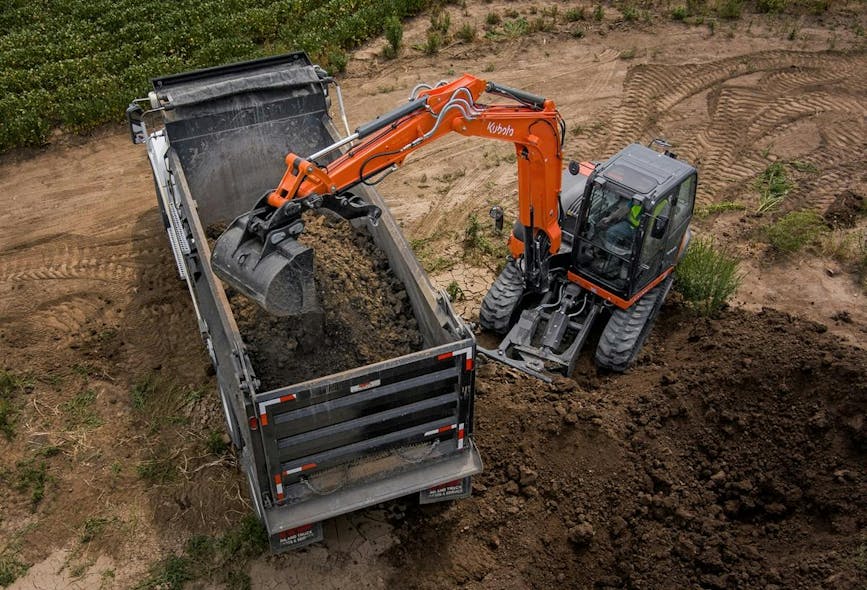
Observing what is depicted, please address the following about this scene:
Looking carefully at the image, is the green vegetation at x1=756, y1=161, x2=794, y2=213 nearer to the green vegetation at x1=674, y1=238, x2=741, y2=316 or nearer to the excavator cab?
the green vegetation at x1=674, y1=238, x2=741, y2=316

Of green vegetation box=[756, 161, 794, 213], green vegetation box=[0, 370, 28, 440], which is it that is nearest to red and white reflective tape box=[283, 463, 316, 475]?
green vegetation box=[0, 370, 28, 440]

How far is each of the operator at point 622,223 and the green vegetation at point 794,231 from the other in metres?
3.08

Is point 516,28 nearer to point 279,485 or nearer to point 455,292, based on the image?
point 455,292

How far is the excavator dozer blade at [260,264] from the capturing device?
6.66 metres

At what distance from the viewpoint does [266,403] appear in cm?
618

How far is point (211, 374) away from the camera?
930 cm

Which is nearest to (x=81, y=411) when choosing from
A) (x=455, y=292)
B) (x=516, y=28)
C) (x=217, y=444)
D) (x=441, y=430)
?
(x=217, y=444)

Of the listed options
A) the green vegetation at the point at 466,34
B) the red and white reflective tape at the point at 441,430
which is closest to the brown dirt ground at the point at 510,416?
the red and white reflective tape at the point at 441,430

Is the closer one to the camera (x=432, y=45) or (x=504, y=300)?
(x=504, y=300)

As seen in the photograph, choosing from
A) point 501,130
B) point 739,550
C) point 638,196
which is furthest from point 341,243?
point 739,550

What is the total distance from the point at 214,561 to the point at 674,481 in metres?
4.21

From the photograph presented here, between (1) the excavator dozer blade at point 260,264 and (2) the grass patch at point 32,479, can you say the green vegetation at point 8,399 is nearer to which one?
(2) the grass patch at point 32,479

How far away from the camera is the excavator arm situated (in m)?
6.70

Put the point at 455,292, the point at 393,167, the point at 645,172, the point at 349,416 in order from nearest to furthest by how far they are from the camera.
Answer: the point at 349,416 < the point at 393,167 < the point at 645,172 < the point at 455,292
